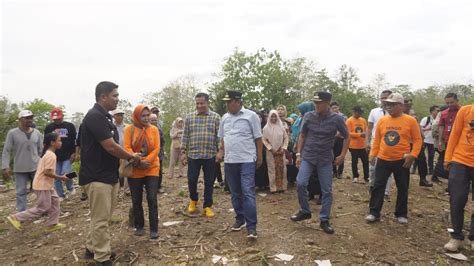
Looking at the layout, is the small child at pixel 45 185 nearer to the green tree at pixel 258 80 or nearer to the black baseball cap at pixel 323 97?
the black baseball cap at pixel 323 97

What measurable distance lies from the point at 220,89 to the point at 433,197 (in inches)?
1139

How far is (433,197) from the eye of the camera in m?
6.33

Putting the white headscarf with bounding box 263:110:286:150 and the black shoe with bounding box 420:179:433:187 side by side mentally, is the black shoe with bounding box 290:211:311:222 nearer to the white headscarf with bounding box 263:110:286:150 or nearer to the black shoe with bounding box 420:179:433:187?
the white headscarf with bounding box 263:110:286:150

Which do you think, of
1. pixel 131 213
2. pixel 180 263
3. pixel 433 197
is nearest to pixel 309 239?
pixel 180 263

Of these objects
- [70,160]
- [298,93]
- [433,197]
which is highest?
[298,93]

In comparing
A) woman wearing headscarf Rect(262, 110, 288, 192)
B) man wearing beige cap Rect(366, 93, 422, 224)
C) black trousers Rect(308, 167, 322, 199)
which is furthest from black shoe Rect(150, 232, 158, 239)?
man wearing beige cap Rect(366, 93, 422, 224)

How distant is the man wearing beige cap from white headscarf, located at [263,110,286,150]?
6.46 ft

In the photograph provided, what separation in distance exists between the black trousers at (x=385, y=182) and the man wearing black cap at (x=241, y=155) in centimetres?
188

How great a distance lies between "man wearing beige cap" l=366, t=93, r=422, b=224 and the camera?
15.1ft

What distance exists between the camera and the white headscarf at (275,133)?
6406 mm

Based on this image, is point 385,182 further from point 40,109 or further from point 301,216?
point 40,109

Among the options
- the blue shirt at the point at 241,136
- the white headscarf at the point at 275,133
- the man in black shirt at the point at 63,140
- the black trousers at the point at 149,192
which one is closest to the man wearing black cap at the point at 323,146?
the blue shirt at the point at 241,136

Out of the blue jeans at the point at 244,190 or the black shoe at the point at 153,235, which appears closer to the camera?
the blue jeans at the point at 244,190

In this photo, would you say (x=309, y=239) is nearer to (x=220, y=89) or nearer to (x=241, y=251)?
(x=241, y=251)
